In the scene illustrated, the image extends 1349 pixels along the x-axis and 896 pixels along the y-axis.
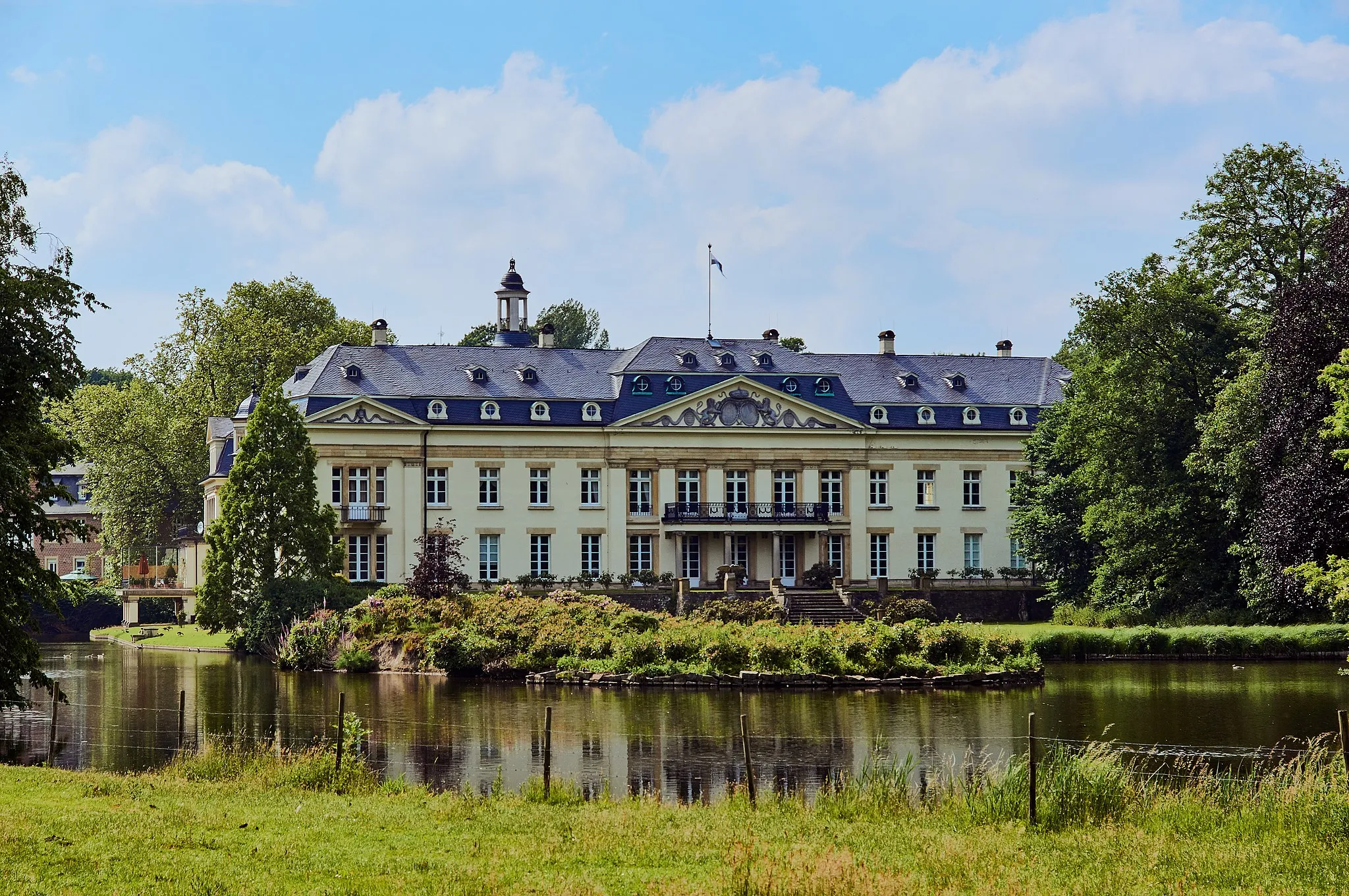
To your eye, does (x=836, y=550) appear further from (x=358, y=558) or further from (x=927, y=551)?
(x=358, y=558)

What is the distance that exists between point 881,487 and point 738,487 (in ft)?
17.1

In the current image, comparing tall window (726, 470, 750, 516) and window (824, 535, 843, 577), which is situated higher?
tall window (726, 470, 750, 516)

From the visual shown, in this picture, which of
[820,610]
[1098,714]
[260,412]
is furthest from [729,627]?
[260,412]

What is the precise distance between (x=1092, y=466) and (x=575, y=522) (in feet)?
57.4

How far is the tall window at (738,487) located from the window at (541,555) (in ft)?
20.8

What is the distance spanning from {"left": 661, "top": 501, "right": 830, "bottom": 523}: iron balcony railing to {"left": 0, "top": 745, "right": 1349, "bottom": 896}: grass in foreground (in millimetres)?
36100

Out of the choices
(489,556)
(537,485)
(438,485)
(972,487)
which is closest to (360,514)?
(438,485)

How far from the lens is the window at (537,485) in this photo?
53.4 m

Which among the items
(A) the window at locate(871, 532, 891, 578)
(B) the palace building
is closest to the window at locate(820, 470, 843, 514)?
(B) the palace building

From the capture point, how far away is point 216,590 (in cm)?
4319

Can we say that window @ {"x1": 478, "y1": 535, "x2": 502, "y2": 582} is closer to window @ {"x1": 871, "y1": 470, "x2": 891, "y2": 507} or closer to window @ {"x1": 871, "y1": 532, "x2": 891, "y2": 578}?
window @ {"x1": 871, "y1": 532, "x2": 891, "y2": 578}

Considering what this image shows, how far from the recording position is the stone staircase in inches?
1831

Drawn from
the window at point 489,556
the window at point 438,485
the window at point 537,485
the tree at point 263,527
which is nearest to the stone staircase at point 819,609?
the window at point 537,485

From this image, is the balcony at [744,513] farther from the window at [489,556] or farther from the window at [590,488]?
the window at [489,556]
